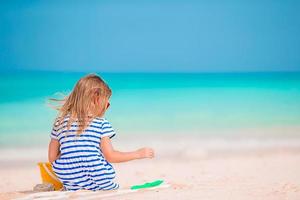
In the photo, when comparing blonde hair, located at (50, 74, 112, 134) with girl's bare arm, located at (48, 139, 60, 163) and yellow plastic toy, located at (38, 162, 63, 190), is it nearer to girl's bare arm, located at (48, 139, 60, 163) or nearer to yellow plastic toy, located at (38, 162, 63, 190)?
girl's bare arm, located at (48, 139, 60, 163)

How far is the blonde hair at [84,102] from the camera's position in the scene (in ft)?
9.14

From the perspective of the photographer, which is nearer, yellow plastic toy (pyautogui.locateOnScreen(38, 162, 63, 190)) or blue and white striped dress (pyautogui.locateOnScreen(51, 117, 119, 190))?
blue and white striped dress (pyautogui.locateOnScreen(51, 117, 119, 190))

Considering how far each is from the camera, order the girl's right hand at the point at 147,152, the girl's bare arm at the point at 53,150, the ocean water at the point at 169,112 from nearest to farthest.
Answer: the girl's right hand at the point at 147,152
the girl's bare arm at the point at 53,150
the ocean water at the point at 169,112

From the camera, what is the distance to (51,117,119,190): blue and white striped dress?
109 inches

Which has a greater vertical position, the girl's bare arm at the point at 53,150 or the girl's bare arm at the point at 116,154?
the girl's bare arm at the point at 53,150

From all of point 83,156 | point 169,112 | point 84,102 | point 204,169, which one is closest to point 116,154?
point 83,156

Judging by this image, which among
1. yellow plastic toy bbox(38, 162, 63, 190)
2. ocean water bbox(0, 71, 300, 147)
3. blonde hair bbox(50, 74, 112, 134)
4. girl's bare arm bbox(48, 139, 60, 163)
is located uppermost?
ocean water bbox(0, 71, 300, 147)

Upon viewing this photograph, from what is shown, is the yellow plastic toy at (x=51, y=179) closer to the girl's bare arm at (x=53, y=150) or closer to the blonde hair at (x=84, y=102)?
the girl's bare arm at (x=53, y=150)

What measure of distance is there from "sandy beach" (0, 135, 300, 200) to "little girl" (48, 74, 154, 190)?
0.15m

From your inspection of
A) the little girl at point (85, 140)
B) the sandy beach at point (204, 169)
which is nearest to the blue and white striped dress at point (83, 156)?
the little girl at point (85, 140)

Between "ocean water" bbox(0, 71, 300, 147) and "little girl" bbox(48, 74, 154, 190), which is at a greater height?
"ocean water" bbox(0, 71, 300, 147)

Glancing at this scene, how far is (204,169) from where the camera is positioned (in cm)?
385

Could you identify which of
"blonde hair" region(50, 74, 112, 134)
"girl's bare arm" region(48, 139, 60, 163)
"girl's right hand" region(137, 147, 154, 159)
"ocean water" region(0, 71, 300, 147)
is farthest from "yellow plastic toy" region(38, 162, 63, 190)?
"ocean water" region(0, 71, 300, 147)

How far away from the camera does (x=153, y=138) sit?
18.3 feet
